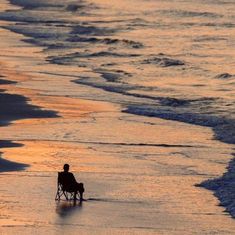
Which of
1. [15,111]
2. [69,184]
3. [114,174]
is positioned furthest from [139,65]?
[69,184]

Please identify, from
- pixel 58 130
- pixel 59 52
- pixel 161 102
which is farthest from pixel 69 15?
pixel 58 130

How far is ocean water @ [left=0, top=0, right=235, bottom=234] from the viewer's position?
20125mm

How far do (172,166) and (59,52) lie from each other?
2237cm

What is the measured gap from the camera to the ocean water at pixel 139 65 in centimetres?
2012

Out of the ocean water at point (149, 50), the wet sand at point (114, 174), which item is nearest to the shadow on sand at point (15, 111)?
the wet sand at point (114, 174)

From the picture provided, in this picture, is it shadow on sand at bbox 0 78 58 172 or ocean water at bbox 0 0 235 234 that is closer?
ocean water at bbox 0 0 235 234

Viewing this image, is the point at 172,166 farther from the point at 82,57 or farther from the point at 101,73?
the point at 82,57

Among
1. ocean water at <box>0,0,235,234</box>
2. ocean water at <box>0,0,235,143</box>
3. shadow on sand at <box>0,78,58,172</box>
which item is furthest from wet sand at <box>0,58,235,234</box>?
ocean water at <box>0,0,235,143</box>

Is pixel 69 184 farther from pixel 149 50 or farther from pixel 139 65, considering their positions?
pixel 149 50

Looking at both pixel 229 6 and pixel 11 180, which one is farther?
pixel 229 6

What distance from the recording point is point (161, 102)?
2483cm

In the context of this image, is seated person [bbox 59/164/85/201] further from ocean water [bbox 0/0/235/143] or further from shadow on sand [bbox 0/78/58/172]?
ocean water [bbox 0/0/235/143]

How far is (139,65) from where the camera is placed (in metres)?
34.5

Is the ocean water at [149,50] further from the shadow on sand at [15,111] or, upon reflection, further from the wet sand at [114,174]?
the shadow on sand at [15,111]
